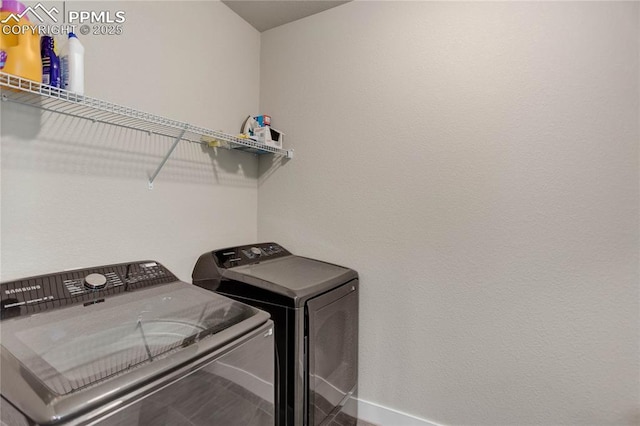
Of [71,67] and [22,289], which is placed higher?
[71,67]

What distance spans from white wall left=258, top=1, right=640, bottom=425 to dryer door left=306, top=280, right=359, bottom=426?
133 millimetres

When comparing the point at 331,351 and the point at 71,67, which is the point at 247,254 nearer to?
the point at 331,351

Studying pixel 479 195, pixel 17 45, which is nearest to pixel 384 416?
pixel 479 195

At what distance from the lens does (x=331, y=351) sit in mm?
1726

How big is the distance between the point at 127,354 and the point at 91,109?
3.30 ft

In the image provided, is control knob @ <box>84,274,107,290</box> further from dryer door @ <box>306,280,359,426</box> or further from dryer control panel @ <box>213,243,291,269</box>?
dryer door @ <box>306,280,359,426</box>

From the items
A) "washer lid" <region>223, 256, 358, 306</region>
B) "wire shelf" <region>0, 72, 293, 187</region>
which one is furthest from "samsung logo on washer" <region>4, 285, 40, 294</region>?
"washer lid" <region>223, 256, 358, 306</region>

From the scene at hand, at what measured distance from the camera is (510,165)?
1.62 metres

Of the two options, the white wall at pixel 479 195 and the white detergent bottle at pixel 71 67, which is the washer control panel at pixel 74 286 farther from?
the white wall at pixel 479 195

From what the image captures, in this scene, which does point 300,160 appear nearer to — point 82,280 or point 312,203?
point 312,203

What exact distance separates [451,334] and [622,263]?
85 cm

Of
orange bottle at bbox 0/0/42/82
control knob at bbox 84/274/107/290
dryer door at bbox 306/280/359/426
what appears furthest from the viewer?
dryer door at bbox 306/280/359/426

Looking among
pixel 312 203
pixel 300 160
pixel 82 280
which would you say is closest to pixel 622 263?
pixel 312 203

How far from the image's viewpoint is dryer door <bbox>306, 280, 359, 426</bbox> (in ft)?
5.09
